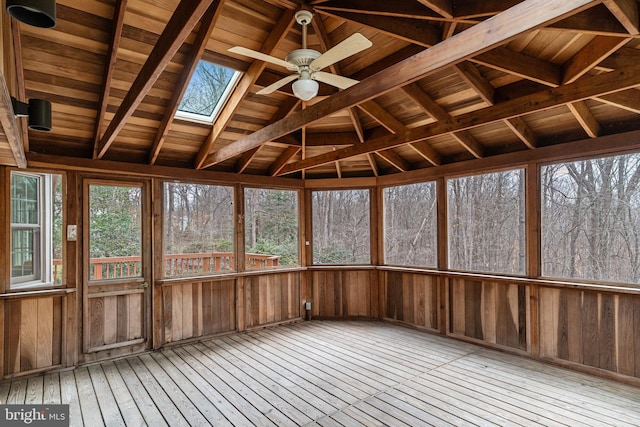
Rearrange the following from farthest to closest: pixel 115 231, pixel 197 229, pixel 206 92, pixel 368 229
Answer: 1. pixel 368 229
2. pixel 197 229
3. pixel 115 231
4. pixel 206 92

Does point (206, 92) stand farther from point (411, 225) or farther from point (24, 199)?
point (411, 225)

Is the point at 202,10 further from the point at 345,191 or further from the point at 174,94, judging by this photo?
the point at 345,191

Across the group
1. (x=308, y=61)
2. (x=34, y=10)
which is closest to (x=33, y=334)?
(x=34, y=10)

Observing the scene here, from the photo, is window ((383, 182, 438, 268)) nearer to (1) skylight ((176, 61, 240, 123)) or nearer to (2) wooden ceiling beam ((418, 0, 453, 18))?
(1) skylight ((176, 61, 240, 123))

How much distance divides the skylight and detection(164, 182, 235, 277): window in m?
1.18

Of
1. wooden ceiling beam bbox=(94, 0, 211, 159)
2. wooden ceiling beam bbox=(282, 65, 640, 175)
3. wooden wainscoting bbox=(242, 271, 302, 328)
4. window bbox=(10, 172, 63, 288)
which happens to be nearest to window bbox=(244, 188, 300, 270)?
wooden wainscoting bbox=(242, 271, 302, 328)

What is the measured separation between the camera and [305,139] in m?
5.46

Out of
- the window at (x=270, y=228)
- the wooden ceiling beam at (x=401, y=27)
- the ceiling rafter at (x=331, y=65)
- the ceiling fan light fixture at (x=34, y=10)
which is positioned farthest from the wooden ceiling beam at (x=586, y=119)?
the window at (x=270, y=228)

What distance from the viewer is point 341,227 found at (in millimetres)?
6504

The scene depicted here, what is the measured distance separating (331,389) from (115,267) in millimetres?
3292

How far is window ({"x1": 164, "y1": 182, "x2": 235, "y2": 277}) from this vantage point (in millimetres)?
5152

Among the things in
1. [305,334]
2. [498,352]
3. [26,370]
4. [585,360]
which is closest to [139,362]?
[26,370]

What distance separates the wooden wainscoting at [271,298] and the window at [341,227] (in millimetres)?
686

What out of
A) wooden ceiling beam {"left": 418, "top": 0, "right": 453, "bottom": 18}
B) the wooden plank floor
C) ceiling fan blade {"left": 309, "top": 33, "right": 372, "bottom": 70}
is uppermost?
wooden ceiling beam {"left": 418, "top": 0, "right": 453, "bottom": 18}
